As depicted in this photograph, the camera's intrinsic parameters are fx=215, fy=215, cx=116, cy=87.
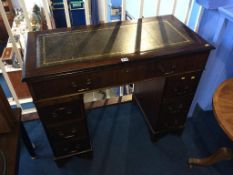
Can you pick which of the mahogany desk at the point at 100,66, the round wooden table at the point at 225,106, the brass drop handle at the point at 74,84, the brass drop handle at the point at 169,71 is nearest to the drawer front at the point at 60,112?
the mahogany desk at the point at 100,66

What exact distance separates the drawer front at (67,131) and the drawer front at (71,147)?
0.04 metres

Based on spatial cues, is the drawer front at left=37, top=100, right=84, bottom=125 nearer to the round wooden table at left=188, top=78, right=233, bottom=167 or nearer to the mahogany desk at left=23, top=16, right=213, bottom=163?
the mahogany desk at left=23, top=16, right=213, bottom=163

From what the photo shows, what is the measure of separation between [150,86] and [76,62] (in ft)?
2.20

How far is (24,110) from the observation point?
6.09ft

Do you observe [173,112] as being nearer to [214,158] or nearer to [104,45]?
[214,158]

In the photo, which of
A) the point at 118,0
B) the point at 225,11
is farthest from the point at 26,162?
the point at 118,0

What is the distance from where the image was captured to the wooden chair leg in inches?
53.4

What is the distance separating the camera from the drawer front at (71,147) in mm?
1384

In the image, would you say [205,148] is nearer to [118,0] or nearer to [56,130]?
[56,130]

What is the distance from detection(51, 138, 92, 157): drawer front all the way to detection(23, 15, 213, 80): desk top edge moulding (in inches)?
22.9

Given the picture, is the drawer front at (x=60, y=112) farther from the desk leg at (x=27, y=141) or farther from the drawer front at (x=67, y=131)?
the desk leg at (x=27, y=141)

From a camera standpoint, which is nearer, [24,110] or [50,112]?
[50,112]

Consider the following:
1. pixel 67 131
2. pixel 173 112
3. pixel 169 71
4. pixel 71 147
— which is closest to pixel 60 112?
pixel 67 131

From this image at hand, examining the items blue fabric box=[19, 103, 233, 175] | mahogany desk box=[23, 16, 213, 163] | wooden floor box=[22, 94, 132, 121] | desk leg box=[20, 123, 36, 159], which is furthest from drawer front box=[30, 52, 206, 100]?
A: wooden floor box=[22, 94, 132, 121]
